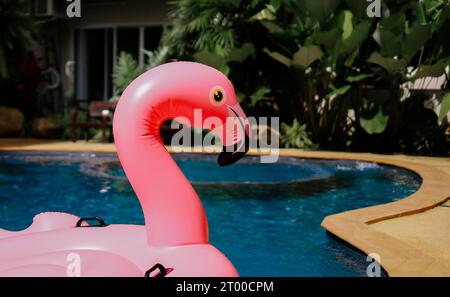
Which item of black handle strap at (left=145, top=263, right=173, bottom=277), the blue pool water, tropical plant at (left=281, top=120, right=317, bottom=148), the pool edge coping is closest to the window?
tropical plant at (left=281, top=120, right=317, bottom=148)

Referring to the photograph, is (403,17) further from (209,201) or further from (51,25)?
(51,25)

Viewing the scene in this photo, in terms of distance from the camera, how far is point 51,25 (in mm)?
14133

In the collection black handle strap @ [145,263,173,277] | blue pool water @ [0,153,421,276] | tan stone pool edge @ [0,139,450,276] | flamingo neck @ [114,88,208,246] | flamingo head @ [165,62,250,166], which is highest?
flamingo head @ [165,62,250,166]

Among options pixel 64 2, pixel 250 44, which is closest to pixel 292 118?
pixel 250 44

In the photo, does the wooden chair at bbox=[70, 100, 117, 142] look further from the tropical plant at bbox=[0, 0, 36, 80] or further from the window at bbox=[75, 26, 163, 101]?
Result: the window at bbox=[75, 26, 163, 101]

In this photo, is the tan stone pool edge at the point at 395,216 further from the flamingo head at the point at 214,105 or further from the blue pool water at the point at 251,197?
the flamingo head at the point at 214,105

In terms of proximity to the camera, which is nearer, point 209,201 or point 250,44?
point 209,201

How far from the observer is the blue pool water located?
3.76m

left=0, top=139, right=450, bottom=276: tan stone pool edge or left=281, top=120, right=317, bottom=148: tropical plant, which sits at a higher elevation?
left=0, top=139, right=450, bottom=276: tan stone pool edge

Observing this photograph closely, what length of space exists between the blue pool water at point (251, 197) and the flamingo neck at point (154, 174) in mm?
1134

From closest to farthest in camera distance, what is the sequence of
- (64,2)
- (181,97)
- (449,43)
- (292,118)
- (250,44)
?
(181,97) → (449,43) → (250,44) → (292,118) → (64,2)

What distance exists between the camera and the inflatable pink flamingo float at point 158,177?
242 cm

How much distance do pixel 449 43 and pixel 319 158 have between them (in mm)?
2535
